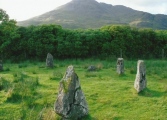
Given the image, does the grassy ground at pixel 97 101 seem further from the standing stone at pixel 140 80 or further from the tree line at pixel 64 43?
the tree line at pixel 64 43

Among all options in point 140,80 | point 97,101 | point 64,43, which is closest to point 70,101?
point 97,101

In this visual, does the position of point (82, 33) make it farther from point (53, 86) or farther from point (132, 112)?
point (132, 112)

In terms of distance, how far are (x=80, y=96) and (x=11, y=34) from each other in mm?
27121

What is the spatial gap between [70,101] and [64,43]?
2536 cm

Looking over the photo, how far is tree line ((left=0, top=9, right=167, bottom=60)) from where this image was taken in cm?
3584

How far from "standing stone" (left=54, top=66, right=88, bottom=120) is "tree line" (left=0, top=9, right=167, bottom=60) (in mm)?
24461

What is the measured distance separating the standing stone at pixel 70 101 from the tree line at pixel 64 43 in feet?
80.3

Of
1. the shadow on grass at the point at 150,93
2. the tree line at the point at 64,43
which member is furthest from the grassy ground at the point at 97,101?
the tree line at the point at 64,43

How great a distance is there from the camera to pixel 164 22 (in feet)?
578

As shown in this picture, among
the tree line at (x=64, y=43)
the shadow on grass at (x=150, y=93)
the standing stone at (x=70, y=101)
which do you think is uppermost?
the tree line at (x=64, y=43)

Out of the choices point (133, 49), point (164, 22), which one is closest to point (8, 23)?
point (133, 49)

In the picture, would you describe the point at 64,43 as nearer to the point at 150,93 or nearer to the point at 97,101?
the point at 150,93

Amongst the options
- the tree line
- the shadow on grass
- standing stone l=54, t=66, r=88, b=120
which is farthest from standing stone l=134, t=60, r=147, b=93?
the tree line

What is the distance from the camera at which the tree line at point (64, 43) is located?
35.8 meters
